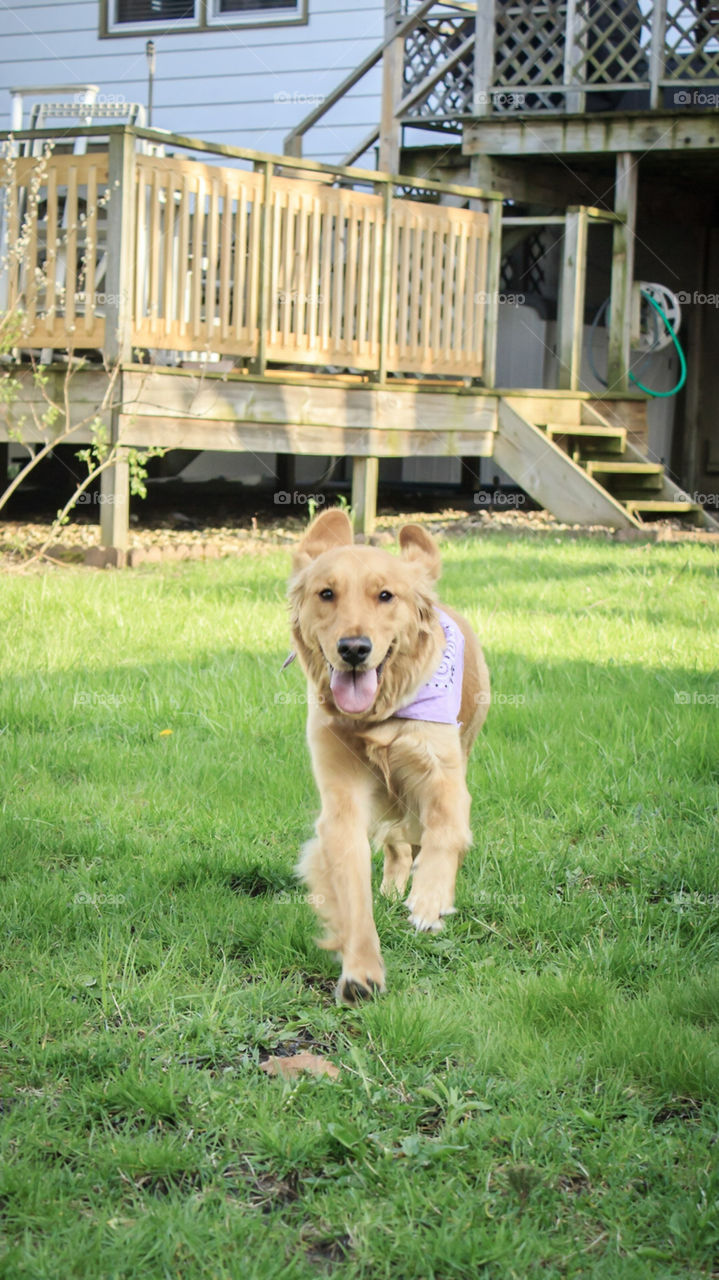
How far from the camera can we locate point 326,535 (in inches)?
144

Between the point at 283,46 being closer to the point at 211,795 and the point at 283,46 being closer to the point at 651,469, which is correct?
the point at 651,469

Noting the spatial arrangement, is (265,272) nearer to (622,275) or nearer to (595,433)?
(595,433)

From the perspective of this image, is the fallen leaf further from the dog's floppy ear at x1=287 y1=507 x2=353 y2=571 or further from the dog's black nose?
the dog's floppy ear at x1=287 y1=507 x2=353 y2=571

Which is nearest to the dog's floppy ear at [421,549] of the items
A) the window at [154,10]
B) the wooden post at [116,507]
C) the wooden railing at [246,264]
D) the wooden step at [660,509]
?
the wooden railing at [246,264]

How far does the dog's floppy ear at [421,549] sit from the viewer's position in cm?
355

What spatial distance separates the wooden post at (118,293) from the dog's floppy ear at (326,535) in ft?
16.9

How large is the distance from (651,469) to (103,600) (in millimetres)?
6339

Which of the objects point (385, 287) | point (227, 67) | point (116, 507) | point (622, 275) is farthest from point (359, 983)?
point (227, 67)

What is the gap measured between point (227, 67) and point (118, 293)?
275 inches

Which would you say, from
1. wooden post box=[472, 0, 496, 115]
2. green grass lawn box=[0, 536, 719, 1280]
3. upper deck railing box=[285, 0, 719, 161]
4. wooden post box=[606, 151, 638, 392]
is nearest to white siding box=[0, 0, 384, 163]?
upper deck railing box=[285, 0, 719, 161]

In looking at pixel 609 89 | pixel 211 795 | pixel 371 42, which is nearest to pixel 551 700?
pixel 211 795

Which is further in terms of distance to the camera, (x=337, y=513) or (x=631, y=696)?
(x=631, y=696)

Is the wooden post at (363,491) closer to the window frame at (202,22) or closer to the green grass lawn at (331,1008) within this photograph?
the green grass lawn at (331,1008)

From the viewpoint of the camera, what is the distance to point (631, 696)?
5344mm
